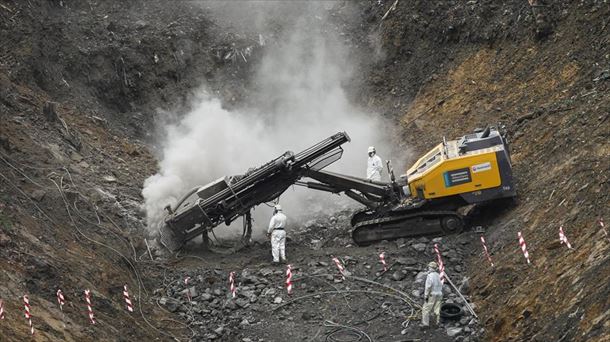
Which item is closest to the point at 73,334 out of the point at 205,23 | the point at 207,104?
the point at 207,104

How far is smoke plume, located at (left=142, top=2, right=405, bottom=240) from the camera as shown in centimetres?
1526

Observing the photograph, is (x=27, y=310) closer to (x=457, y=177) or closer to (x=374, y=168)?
(x=457, y=177)

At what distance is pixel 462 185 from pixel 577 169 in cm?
191

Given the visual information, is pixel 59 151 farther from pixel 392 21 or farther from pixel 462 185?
pixel 392 21

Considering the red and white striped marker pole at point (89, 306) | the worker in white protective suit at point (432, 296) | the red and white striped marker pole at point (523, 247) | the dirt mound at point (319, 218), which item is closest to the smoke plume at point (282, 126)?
the dirt mound at point (319, 218)

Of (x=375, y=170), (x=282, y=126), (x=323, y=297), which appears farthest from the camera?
(x=282, y=126)

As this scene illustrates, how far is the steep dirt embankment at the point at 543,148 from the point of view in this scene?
26.1 feet

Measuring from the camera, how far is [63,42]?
719 inches

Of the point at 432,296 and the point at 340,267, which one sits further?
the point at 340,267

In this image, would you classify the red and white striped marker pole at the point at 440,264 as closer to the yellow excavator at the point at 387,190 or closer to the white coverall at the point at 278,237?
the yellow excavator at the point at 387,190

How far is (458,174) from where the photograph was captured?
11758 mm

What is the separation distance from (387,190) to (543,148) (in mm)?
2959

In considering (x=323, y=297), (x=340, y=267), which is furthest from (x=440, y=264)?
(x=323, y=297)

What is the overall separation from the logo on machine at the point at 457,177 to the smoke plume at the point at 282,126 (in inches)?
159
